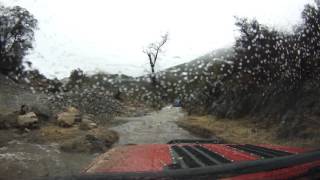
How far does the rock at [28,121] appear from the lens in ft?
65.0

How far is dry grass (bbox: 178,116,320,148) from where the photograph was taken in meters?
13.9

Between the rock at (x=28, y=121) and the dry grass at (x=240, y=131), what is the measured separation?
22.0 ft

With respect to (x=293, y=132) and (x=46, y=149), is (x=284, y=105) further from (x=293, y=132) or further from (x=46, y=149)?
(x=46, y=149)

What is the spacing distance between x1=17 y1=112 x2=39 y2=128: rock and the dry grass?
6.71m

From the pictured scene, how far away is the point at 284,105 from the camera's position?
57.5 ft

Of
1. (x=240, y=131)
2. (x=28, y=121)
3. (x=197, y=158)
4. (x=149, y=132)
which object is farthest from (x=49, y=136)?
(x=197, y=158)

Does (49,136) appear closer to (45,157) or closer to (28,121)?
(28,121)

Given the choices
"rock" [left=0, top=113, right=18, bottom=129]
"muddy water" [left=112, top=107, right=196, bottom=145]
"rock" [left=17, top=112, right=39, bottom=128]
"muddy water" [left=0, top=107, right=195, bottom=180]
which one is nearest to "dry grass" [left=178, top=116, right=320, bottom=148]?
"muddy water" [left=112, top=107, right=196, bottom=145]

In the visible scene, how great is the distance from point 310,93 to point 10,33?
25183 mm

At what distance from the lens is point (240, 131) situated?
710 inches

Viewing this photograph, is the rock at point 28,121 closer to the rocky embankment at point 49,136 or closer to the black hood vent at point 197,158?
the rocky embankment at point 49,136

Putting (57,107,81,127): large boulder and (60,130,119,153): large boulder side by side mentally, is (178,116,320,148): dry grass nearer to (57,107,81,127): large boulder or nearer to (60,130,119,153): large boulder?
(60,130,119,153): large boulder

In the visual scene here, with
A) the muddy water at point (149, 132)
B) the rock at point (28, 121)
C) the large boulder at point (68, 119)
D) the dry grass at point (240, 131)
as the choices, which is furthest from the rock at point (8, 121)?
the dry grass at point (240, 131)

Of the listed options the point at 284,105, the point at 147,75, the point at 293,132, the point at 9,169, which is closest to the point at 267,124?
the point at 284,105
